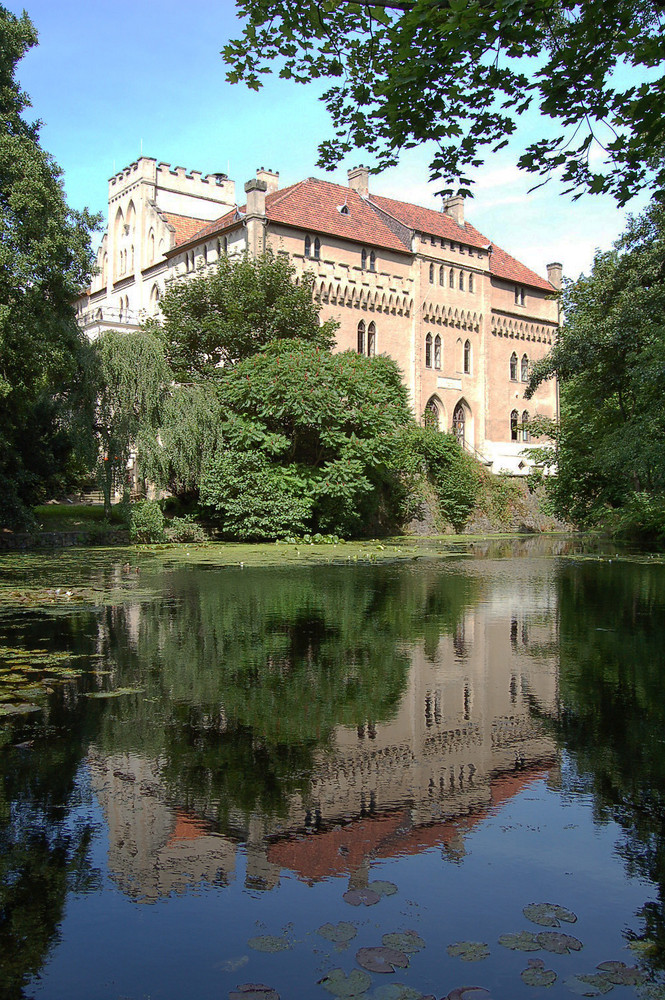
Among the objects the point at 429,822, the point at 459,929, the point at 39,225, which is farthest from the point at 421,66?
the point at 39,225

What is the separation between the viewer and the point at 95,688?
700cm

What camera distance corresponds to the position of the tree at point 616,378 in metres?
23.8

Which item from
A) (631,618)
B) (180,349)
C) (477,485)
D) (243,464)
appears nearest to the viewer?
(631,618)

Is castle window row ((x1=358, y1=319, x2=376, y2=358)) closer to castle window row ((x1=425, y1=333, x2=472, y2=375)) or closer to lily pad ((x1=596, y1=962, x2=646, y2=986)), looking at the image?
castle window row ((x1=425, y1=333, x2=472, y2=375))

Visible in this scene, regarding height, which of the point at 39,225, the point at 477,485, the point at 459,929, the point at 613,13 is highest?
the point at 39,225

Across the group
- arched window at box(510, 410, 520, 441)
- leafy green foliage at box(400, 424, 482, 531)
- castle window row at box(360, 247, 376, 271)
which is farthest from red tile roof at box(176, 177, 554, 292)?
leafy green foliage at box(400, 424, 482, 531)

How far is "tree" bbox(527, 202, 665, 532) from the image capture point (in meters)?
23.8

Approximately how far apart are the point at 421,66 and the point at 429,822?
23.8 feet

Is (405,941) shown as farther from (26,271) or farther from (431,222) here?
(431,222)

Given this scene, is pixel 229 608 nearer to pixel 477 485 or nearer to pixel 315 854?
pixel 315 854

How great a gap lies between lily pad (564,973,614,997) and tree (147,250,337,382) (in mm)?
31680

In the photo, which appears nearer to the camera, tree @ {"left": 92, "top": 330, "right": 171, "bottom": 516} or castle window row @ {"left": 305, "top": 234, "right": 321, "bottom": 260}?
tree @ {"left": 92, "top": 330, "right": 171, "bottom": 516}

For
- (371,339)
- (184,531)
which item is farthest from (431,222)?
(184,531)

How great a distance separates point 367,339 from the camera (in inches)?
1987
